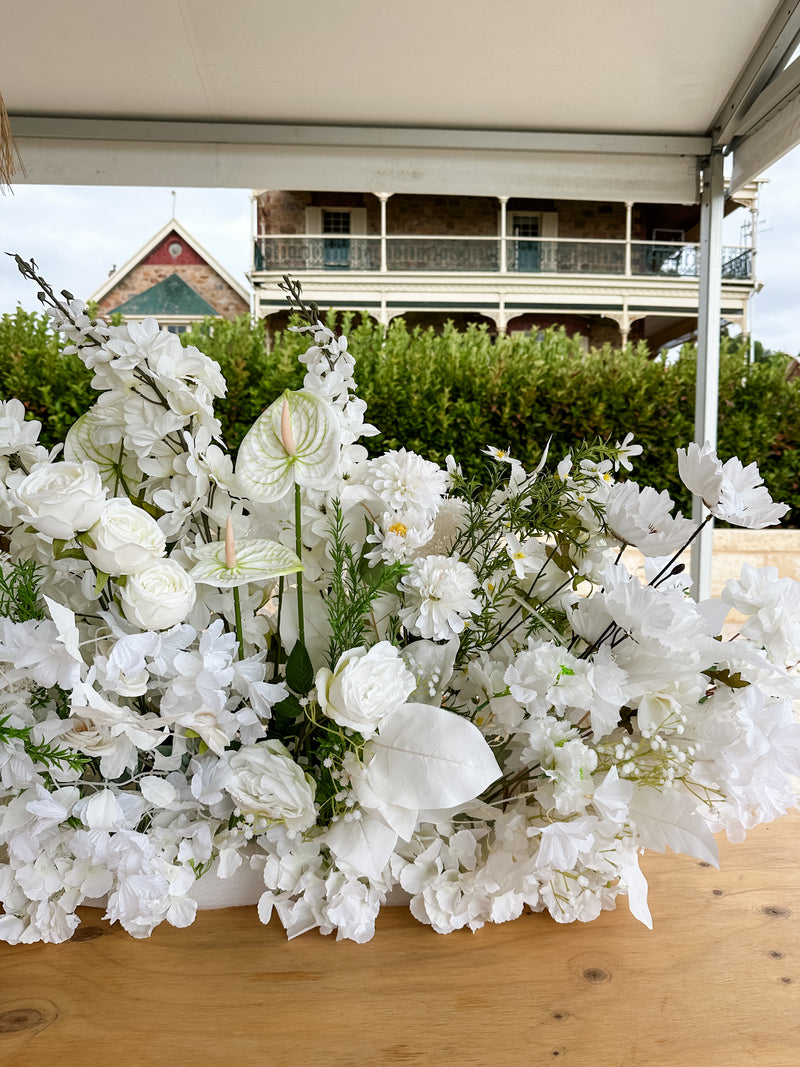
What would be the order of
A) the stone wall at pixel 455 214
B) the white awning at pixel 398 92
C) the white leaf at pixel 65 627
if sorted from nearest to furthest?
1. the white leaf at pixel 65 627
2. the white awning at pixel 398 92
3. the stone wall at pixel 455 214

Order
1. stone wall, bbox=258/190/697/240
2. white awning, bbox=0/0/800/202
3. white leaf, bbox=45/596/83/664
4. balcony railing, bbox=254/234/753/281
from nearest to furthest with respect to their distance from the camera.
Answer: white leaf, bbox=45/596/83/664 < white awning, bbox=0/0/800/202 < balcony railing, bbox=254/234/753/281 < stone wall, bbox=258/190/697/240

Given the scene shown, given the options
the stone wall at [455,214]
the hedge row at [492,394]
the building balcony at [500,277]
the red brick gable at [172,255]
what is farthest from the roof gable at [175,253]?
the hedge row at [492,394]

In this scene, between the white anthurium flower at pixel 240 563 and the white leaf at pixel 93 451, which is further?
the white leaf at pixel 93 451

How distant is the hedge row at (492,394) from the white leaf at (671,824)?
11.1 feet

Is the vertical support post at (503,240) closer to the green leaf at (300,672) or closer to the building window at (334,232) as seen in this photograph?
the building window at (334,232)

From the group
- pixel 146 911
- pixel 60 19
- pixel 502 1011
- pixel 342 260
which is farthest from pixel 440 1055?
pixel 342 260

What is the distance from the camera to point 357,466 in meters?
0.67

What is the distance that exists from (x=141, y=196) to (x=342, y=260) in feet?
15.3

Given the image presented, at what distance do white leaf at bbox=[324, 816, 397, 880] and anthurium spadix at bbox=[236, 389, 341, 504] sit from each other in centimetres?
26

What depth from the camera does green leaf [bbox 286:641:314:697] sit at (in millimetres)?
599

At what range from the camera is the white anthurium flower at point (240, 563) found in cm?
55

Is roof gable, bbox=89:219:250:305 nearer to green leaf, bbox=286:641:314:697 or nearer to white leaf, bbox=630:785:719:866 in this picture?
green leaf, bbox=286:641:314:697

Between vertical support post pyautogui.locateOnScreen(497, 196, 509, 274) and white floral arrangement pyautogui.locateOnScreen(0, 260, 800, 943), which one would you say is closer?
white floral arrangement pyautogui.locateOnScreen(0, 260, 800, 943)

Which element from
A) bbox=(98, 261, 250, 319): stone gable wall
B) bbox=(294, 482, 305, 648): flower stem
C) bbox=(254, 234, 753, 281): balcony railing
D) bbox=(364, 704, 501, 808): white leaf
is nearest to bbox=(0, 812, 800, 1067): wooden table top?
bbox=(364, 704, 501, 808): white leaf
